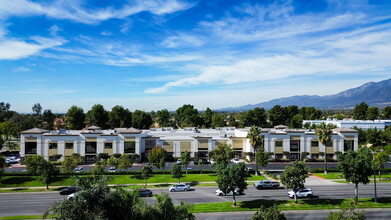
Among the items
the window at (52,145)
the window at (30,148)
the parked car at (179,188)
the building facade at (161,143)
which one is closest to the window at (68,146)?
the building facade at (161,143)

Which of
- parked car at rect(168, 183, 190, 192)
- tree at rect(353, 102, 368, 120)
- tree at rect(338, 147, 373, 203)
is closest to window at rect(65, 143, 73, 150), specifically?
parked car at rect(168, 183, 190, 192)

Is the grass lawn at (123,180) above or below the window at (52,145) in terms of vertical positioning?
below

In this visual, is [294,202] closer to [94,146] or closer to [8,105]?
[94,146]

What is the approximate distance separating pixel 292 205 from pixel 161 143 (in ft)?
159

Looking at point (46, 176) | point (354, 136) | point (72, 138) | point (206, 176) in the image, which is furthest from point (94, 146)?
point (354, 136)

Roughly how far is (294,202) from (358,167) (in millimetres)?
11095

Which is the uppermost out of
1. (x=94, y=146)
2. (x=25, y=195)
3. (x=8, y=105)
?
(x=8, y=105)

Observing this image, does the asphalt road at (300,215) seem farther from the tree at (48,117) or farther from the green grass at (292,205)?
the tree at (48,117)

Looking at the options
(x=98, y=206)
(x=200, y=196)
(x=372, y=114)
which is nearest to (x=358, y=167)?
(x=200, y=196)

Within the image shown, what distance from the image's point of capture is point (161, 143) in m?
80.9

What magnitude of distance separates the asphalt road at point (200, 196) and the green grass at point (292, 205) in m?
2.47

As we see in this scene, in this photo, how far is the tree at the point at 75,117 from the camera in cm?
12400

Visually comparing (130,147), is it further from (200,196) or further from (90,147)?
(200,196)

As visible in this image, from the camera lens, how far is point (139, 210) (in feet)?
66.8
